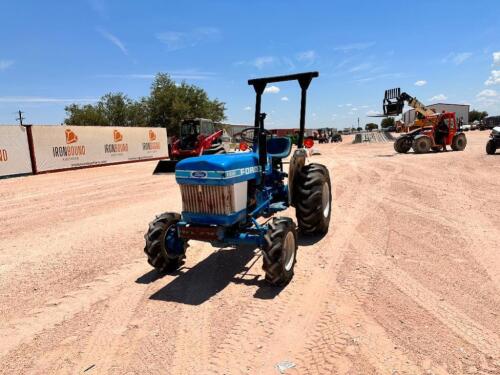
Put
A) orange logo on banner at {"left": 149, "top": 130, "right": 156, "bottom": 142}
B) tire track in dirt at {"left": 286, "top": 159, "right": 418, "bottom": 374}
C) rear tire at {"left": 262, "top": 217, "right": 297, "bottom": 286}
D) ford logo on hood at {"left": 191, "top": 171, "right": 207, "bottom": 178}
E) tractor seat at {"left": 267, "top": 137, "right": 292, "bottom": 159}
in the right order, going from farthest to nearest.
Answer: orange logo on banner at {"left": 149, "top": 130, "right": 156, "bottom": 142}
tractor seat at {"left": 267, "top": 137, "right": 292, "bottom": 159}
ford logo on hood at {"left": 191, "top": 171, "right": 207, "bottom": 178}
rear tire at {"left": 262, "top": 217, "right": 297, "bottom": 286}
tire track in dirt at {"left": 286, "top": 159, "right": 418, "bottom": 374}

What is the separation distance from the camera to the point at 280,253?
3.82 metres

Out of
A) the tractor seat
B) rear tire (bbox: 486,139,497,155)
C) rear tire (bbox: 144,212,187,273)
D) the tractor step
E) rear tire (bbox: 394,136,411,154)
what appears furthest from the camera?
rear tire (bbox: 394,136,411,154)

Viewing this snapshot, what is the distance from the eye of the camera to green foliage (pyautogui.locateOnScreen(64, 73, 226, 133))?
149 feet

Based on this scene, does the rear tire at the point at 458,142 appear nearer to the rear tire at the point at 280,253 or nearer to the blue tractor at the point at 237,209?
the blue tractor at the point at 237,209

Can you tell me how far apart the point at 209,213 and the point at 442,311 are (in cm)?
251

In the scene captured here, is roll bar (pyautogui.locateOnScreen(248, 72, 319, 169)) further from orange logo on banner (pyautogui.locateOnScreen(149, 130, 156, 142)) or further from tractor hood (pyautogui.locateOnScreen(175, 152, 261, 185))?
orange logo on banner (pyautogui.locateOnScreen(149, 130, 156, 142))

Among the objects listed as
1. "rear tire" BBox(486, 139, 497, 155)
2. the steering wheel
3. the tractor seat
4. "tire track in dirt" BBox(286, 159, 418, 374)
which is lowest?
"tire track in dirt" BBox(286, 159, 418, 374)

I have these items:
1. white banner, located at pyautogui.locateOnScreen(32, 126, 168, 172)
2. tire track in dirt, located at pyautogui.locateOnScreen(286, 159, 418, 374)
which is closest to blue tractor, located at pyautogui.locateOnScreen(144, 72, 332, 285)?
tire track in dirt, located at pyautogui.locateOnScreen(286, 159, 418, 374)

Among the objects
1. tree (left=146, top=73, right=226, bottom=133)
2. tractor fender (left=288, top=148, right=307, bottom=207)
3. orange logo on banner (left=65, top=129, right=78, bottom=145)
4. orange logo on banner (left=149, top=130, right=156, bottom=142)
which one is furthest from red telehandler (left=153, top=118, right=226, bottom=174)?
tree (left=146, top=73, right=226, bottom=133)

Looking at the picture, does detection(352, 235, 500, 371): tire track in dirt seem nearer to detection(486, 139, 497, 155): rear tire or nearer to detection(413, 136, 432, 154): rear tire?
detection(486, 139, 497, 155): rear tire

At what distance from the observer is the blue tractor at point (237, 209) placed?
4031mm

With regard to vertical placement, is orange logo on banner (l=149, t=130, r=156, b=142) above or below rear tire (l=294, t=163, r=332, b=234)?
above

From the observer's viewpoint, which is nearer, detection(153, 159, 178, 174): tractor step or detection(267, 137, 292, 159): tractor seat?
detection(267, 137, 292, 159): tractor seat

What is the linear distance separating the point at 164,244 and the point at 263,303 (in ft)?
4.67
